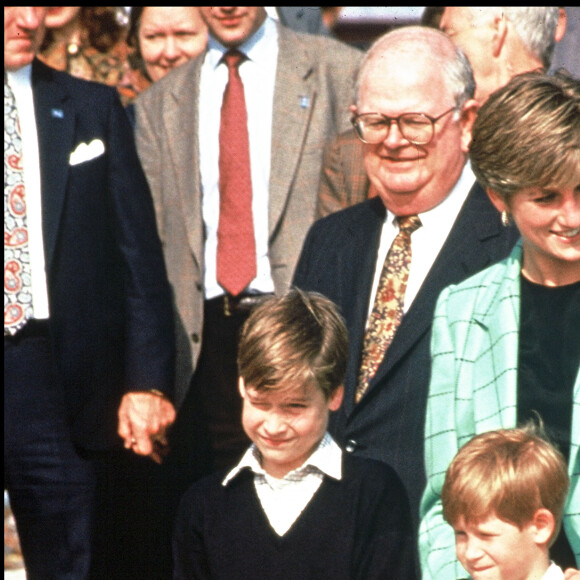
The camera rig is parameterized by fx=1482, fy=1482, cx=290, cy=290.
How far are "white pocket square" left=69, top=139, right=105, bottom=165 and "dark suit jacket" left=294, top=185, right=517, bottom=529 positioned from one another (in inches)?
37.5

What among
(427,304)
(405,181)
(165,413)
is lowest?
(165,413)

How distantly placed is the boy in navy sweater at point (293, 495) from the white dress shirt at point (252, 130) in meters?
1.38

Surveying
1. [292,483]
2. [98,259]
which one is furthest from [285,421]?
[98,259]

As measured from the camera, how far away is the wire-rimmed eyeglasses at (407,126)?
12.9 ft

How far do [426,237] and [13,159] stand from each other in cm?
137

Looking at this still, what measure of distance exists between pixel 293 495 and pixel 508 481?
0.60 m

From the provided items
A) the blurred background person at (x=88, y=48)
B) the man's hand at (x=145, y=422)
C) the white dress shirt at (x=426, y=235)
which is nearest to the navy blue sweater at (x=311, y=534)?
the white dress shirt at (x=426, y=235)

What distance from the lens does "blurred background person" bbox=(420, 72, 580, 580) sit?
312cm

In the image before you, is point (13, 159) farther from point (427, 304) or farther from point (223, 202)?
point (427, 304)

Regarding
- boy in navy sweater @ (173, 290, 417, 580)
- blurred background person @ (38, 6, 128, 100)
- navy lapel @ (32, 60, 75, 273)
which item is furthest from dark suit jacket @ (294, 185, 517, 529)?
blurred background person @ (38, 6, 128, 100)

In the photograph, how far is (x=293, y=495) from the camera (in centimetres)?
336

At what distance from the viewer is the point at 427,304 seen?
3.79 meters

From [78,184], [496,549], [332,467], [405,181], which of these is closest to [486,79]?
[405,181]

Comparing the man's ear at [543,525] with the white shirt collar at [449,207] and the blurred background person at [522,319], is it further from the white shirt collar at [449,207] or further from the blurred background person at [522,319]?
the white shirt collar at [449,207]
